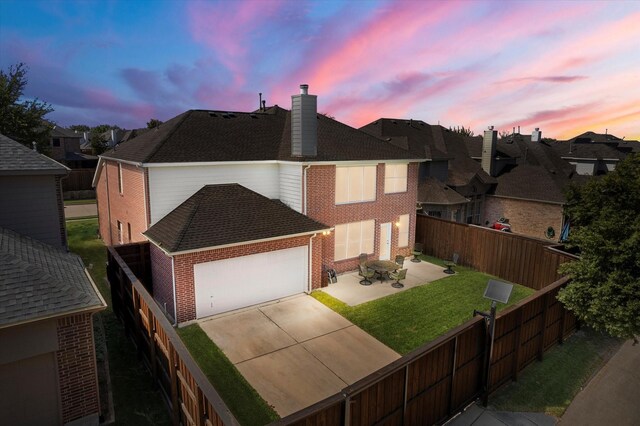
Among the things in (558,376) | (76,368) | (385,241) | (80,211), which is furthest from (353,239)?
(80,211)

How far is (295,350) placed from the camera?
10.9m

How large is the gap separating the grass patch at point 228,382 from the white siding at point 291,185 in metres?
6.96

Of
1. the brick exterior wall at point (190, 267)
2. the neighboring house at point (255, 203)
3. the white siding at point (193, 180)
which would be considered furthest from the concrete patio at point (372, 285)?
the white siding at point (193, 180)

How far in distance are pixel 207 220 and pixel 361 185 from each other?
783 cm

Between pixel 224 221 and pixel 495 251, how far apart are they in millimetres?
13399

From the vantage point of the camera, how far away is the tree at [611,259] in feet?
30.7

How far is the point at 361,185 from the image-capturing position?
1778 centimetres

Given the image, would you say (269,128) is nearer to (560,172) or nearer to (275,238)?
(275,238)

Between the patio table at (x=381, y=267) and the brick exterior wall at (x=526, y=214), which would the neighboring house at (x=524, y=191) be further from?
the patio table at (x=381, y=267)

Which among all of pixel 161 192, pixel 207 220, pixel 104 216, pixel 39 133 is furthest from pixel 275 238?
pixel 39 133

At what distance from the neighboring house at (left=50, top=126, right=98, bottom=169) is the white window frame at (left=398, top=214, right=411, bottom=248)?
162 feet

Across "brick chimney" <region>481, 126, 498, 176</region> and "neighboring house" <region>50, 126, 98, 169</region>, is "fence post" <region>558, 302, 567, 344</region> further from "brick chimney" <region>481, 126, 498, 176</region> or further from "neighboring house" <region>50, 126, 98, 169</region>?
"neighboring house" <region>50, 126, 98, 169</region>

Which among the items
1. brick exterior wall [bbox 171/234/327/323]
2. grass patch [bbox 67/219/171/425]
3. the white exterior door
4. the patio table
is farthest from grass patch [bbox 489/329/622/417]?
the white exterior door

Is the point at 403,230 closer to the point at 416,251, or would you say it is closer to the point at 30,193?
the point at 416,251
